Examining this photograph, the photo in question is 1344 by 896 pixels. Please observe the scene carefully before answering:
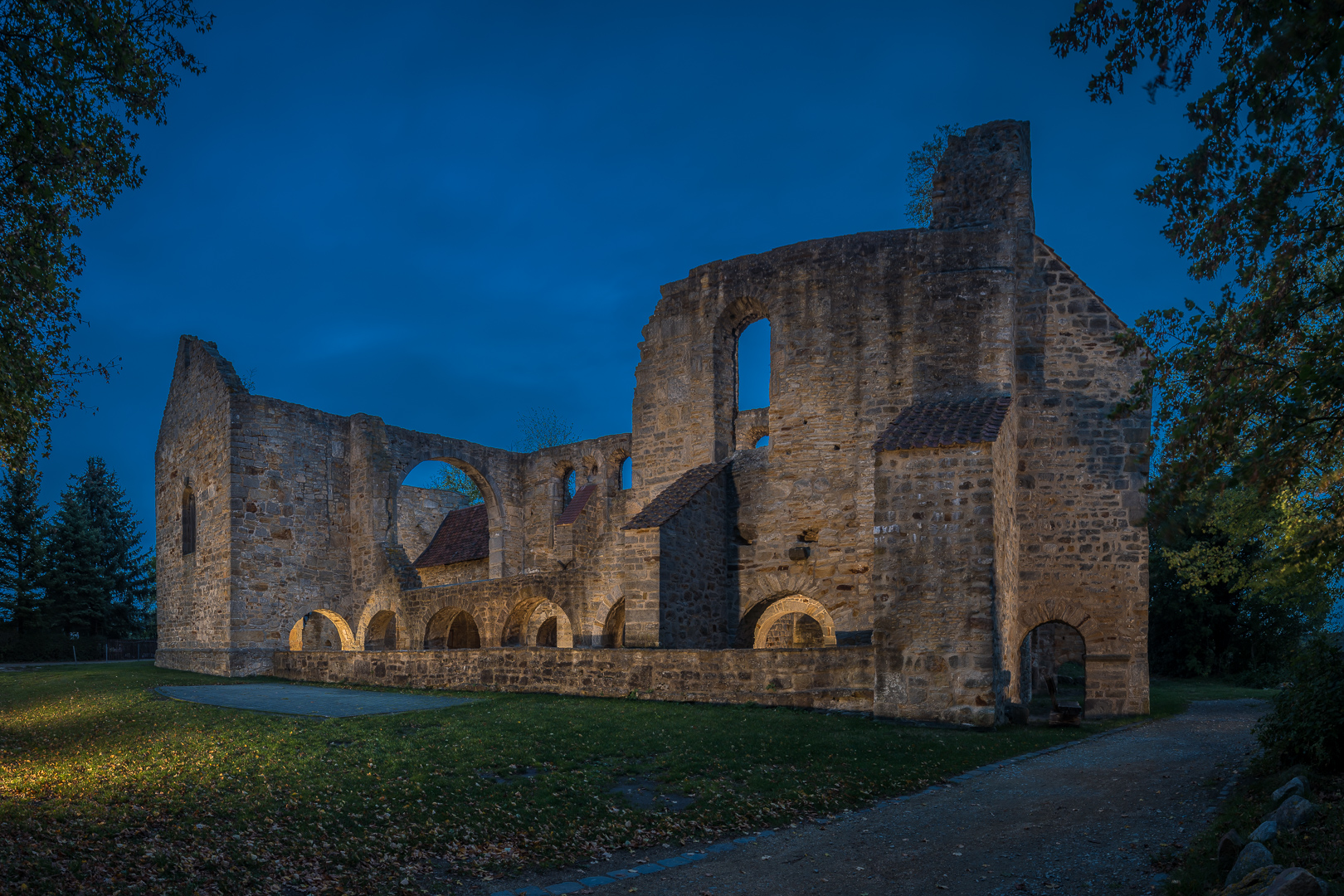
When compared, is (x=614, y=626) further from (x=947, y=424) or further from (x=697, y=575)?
(x=947, y=424)

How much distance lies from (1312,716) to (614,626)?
15417 mm

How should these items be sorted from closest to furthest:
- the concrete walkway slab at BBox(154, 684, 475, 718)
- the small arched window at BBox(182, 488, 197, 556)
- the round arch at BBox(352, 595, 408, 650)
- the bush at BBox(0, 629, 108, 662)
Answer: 1. the concrete walkway slab at BBox(154, 684, 475, 718)
2. the round arch at BBox(352, 595, 408, 650)
3. the small arched window at BBox(182, 488, 197, 556)
4. the bush at BBox(0, 629, 108, 662)

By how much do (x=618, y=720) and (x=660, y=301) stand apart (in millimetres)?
10018

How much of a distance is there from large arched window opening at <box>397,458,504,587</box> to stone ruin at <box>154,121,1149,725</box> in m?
6.37

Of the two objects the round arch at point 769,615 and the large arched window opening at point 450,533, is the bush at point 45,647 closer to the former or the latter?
the large arched window opening at point 450,533

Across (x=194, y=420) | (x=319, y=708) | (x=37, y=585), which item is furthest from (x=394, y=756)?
(x=37, y=585)

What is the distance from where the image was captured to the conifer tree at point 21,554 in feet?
106

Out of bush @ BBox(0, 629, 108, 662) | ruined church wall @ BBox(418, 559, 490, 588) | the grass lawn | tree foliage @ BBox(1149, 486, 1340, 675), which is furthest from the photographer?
bush @ BBox(0, 629, 108, 662)

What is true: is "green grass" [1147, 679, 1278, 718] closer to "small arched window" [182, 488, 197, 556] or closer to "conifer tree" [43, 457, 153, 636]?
"small arched window" [182, 488, 197, 556]

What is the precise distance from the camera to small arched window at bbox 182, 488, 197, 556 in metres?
25.2

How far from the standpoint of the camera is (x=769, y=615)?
18016mm

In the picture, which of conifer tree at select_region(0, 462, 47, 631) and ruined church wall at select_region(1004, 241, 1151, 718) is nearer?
ruined church wall at select_region(1004, 241, 1151, 718)

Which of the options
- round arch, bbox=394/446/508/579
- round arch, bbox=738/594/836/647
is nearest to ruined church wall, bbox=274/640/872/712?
round arch, bbox=738/594/836/647

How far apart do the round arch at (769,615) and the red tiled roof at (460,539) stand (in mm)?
13166
